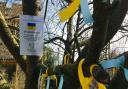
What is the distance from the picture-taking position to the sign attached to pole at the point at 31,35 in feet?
8.52

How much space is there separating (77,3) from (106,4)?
0.18m

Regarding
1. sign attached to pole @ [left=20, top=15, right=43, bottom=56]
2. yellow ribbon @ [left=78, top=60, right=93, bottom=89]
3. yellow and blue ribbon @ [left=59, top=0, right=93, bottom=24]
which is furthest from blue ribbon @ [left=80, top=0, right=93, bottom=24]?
sign attached to pole @ [left=20, top=15, right=43, bottom=56]

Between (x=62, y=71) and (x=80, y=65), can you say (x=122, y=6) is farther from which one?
(x=62, y=71)

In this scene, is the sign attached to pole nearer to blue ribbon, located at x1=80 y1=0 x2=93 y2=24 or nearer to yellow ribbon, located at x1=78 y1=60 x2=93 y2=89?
yellow ribbon, located at x1=78 y1=60 x2=93 y2=89

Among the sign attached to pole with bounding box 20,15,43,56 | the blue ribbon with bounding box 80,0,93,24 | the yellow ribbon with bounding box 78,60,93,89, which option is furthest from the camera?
the sign attached to pole with bounding box 20,15,43,56

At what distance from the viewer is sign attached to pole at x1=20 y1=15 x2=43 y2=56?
8.52 ft

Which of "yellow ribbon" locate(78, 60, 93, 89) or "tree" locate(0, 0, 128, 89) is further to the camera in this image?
"yellow ribbon" locate(78, 60, 93, 89)

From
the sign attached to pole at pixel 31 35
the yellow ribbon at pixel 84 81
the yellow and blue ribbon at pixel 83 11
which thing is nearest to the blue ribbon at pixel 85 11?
the yellow and blue ribbon at pixel 83 11

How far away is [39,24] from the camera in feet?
8.77

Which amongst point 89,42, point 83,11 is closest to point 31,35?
point 89,42

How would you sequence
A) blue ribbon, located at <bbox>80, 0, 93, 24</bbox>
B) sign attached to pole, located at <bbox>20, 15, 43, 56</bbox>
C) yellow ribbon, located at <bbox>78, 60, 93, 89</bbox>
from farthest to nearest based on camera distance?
sign attached to pole, located at <bbox>20, 15, 43, 56</bbox> → yellow ribbon, located at <bbox>78, 60, 93, 89</bbox> → blue ribbon, located at <bbox>80, 0, 93, 24</bbox>

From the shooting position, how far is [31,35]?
2658 millimetres

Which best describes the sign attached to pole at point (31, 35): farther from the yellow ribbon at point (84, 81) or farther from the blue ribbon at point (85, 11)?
the blue ribbon at point (85, 11)

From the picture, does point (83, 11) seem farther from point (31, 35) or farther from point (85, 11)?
point (31, 35)
